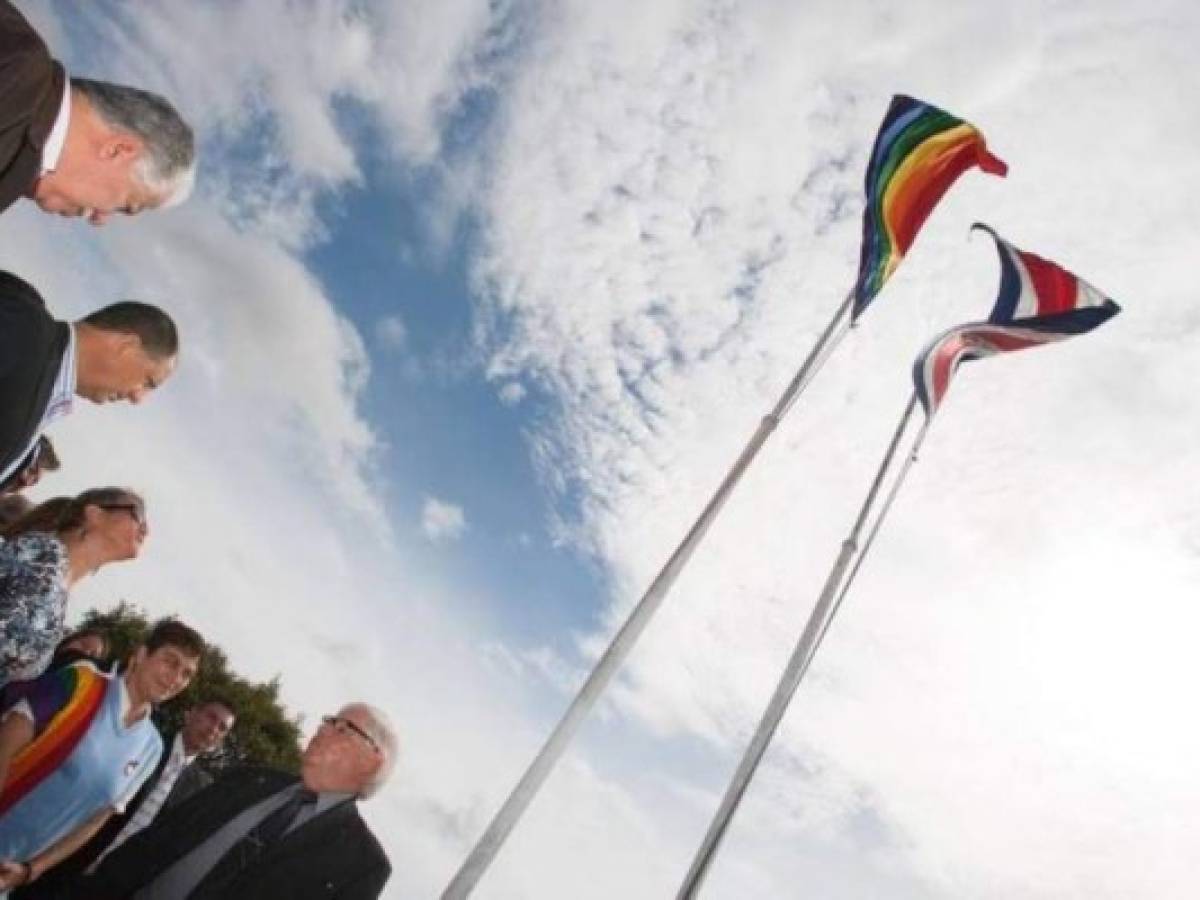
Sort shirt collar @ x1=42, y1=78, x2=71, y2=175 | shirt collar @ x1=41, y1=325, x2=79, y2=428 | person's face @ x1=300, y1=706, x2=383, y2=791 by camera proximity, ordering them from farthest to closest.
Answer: person's face @ x1=300, y1=706, x2=383, y2=791 → shirt collar @ x1=41, y1=325, x2=79, y2=428 → shirt collar @ x1=42, y1=78, x2=71, y2=175

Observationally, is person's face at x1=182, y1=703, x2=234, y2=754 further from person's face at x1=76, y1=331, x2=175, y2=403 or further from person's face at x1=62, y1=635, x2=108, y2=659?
person's face at x1=76, y1=331, x2=175, y2=403

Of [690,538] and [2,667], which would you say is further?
[690,538]

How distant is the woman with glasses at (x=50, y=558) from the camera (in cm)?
391

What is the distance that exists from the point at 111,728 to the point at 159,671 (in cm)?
46

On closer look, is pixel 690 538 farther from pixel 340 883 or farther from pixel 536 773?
→ pixel 340 883

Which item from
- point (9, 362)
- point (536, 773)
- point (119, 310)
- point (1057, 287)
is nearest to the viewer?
point (9, 362)

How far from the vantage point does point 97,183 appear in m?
2.76

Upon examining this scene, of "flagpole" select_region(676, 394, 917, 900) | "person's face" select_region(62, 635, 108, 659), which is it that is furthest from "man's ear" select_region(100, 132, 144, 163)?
"flagpole" select_region(676, 394, 917, 900)

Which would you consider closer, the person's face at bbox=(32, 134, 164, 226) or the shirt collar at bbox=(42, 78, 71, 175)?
the shirt collar at bbox=(42, 78, 71, 175)

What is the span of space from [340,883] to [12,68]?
3669mm

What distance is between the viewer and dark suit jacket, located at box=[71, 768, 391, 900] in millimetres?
4277

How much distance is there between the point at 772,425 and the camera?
7.57 meters

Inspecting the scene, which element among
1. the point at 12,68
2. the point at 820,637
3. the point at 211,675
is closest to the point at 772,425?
the point at 820,637

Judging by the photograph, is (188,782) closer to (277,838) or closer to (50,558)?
(277,838)
